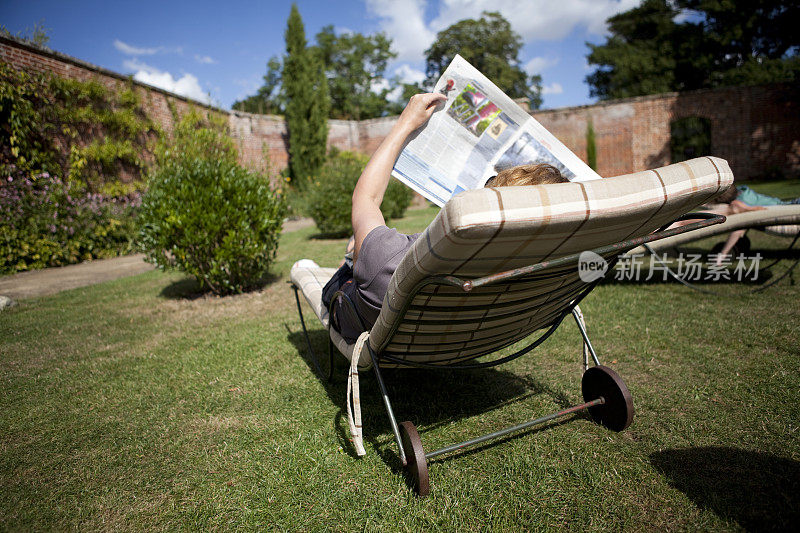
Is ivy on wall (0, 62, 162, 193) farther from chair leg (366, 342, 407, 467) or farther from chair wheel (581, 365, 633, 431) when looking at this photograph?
chair wheel (581, 365, 633, 431)

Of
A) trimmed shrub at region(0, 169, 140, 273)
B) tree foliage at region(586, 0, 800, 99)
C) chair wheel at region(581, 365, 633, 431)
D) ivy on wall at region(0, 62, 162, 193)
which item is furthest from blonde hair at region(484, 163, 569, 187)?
tree foliage at region(586, 0, 800, 99)

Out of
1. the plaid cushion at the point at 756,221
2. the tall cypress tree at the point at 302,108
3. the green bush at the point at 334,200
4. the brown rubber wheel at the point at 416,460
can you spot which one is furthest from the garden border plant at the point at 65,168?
the plaid cushion at the point at 756,221

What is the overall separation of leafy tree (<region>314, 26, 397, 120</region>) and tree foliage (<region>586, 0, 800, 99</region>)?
15976 millimetres

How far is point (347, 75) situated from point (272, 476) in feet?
126

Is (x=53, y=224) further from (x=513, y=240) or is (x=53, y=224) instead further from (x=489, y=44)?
(x=489, y=44)

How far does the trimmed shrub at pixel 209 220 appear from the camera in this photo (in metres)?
3.93

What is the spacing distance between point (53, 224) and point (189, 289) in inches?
148

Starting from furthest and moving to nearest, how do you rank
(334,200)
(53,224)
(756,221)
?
(334,200) → (53,224) → (756,221)

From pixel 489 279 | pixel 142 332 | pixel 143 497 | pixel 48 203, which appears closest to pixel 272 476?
pixel 143 497

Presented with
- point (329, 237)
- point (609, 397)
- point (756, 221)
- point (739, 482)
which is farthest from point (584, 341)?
point (329, 237)

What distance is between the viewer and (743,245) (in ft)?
15.9

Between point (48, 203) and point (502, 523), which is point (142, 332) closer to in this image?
point (502, 523)

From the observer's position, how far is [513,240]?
3.59ft

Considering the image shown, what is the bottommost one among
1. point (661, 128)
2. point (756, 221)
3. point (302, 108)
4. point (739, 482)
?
point (739, 482)
